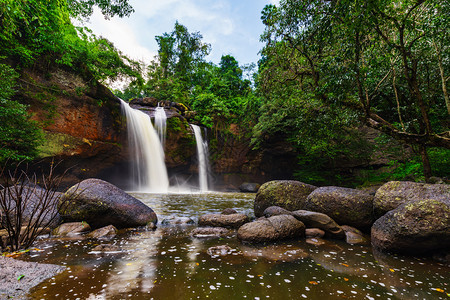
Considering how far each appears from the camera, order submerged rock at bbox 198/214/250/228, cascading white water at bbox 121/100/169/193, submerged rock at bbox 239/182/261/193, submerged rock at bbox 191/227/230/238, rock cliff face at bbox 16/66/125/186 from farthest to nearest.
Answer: submerged rock at bbox 239/182/261/193 < cascading white water at bbox 121/100/169/193 < rock cliff face at bbox 16/66/125/186 < submerged rock at bbox 198/214/250/228 < submerged rock at bbox 191/227/230/238

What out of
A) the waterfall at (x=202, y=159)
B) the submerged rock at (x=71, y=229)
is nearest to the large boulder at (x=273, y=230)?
the submerged rock at (x=71, y=229)

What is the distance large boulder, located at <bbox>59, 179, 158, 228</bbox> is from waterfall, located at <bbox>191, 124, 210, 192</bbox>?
15.1m

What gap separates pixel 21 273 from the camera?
97.8 inches

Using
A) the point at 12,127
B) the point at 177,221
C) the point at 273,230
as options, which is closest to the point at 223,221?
the point at 177,221

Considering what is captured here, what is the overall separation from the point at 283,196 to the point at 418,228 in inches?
145

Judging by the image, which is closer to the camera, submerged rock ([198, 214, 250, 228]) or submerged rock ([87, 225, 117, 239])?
submerged rock ([87, 225, 117, 239])

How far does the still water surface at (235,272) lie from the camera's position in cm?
244

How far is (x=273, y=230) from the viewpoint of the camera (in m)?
4.59

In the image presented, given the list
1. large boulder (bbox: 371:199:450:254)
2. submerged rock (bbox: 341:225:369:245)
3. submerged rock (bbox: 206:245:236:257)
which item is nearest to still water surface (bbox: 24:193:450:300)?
submerged rock (bbox: 206:245:236:257)

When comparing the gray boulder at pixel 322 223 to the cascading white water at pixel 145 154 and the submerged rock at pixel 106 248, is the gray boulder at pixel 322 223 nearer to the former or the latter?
the submerged rock at pixel 106 248

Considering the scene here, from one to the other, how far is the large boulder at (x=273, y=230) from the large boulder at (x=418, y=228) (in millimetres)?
1678

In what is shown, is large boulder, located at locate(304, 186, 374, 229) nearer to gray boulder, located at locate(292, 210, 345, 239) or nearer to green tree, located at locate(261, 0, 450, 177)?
gray boulder, located at locate(292, 210, 345, 239)

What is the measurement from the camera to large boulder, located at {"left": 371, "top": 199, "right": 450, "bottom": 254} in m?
3.52

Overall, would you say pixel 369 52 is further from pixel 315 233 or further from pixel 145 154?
pixel 145 154
